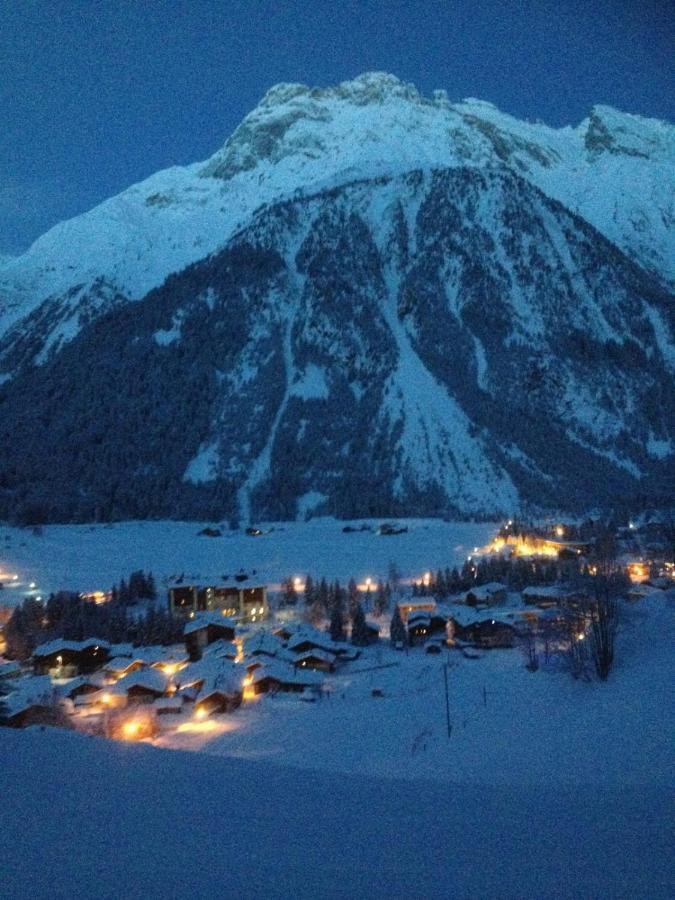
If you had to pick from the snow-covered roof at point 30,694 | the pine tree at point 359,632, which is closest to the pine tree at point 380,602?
the pine tree at point 359,632

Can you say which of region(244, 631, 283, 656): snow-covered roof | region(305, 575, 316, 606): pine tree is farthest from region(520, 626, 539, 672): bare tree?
region(305, 575, 316, 606): pine tree

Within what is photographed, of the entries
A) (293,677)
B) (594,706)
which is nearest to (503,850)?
(594,706)

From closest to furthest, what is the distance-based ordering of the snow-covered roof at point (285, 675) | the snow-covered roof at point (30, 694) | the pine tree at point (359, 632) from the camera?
1. the snow-covered roof at point (30, 694)
2. the snow-covered roof at point (285, 675)
3. the pine tree at point (359, 632)

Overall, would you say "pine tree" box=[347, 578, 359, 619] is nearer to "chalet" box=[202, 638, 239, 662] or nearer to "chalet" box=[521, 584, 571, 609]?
"chalet" box=[202, 638, 239, 662]

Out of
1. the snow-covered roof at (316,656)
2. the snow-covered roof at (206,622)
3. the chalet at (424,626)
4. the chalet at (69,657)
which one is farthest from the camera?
the chalet at (424,626)

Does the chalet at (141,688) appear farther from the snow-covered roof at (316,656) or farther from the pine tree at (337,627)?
the pine tree at (337,627)
